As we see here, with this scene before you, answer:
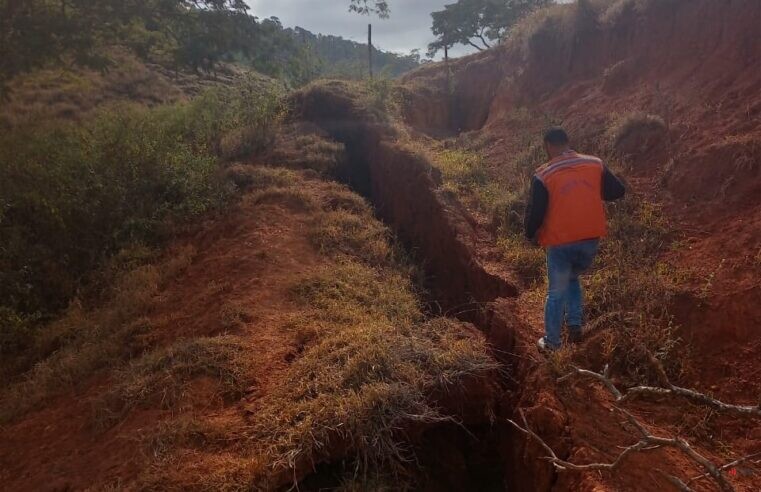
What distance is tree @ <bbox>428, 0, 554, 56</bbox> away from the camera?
21.7 metres

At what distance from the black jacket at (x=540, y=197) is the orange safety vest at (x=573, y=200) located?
0.12 ft

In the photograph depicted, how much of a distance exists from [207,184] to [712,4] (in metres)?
7.92

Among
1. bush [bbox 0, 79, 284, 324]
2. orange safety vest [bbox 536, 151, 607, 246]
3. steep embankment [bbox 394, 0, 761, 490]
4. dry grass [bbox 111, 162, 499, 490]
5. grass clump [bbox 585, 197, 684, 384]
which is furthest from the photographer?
bush [bbox 0, 79, 284, 324]

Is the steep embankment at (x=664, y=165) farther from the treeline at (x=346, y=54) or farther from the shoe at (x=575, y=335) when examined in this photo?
the treeline at (x=346, y=54)

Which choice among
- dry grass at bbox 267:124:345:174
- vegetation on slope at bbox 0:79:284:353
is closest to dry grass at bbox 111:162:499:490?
vegetation on slope at bbox 0:79:284:353

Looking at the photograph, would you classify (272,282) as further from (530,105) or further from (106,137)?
(530,105)

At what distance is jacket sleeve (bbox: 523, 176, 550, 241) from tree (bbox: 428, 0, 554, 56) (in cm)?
1931

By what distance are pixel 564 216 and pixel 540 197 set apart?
0.77 ft

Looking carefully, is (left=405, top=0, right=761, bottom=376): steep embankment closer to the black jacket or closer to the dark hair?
the black jacket

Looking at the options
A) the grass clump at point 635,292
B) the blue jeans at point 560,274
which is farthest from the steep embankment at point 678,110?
the blue jeans at point 560,274

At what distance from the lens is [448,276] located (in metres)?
6.75

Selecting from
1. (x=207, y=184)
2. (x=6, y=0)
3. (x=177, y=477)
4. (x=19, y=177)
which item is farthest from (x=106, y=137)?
(x=177, y=477)

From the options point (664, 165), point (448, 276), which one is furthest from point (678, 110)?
point (448, 276)

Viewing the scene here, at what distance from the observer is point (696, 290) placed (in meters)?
4.23
